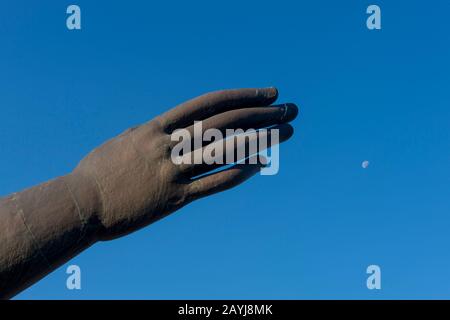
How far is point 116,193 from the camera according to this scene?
7512 millimetres

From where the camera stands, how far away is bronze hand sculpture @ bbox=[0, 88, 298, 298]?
7.36 metres

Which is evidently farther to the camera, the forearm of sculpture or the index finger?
the index finger

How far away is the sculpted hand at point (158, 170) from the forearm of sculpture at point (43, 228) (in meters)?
0.12

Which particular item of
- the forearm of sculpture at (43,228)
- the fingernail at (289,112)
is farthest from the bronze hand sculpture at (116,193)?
the fingernail at (289,112)

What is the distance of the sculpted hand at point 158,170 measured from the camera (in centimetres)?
750

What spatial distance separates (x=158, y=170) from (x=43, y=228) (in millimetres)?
1076

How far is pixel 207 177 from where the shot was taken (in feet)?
24.9

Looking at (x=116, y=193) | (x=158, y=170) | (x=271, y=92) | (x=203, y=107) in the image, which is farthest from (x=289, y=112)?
(x=116, y=193)

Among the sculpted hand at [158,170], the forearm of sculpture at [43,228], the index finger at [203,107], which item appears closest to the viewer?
the forearm of sculpture at [43,228]

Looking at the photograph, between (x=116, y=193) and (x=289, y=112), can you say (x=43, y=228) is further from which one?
(x=289, y=112)

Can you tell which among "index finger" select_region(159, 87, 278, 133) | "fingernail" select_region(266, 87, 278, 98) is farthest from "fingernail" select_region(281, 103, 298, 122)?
"index finger" select_region(159, 87, 278, 133)

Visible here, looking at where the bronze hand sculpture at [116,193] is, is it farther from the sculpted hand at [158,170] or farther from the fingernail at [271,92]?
the fingernail at [271,92]

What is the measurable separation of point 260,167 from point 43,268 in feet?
6.67

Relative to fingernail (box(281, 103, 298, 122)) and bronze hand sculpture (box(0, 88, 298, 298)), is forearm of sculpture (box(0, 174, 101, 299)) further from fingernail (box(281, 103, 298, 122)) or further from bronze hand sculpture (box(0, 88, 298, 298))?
fingernail (box(281, 103, 298, 122))
